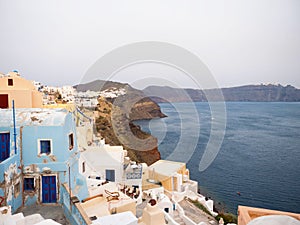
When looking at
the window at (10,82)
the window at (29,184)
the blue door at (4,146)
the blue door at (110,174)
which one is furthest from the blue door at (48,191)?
the blue door at (110,174)

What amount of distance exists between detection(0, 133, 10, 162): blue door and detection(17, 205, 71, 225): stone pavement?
91 centimetres

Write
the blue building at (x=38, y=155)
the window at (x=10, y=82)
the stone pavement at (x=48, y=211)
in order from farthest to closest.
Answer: the window at (x=10, y=82)
the blue building at (x=38, y=155)
the stone pavement at (x=48, y=211)

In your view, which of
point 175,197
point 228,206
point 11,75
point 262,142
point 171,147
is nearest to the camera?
point 11,75

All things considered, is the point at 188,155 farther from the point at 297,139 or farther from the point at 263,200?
the point at 297,139

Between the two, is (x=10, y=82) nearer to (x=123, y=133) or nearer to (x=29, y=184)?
(x=29, y=184)

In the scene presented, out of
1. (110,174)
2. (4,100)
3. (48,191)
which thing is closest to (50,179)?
(48,191)

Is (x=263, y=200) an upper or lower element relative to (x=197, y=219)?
lower

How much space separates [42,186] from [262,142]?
32179 mm

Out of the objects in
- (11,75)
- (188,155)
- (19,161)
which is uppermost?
(11,75)

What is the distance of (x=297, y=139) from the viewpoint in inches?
1308

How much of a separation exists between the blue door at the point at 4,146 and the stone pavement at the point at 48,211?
2.99 feet

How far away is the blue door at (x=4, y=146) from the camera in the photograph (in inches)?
163

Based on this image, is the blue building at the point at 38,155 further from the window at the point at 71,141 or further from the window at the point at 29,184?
the window at the point at 71,141

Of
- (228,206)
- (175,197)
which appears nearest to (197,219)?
(175,197)
